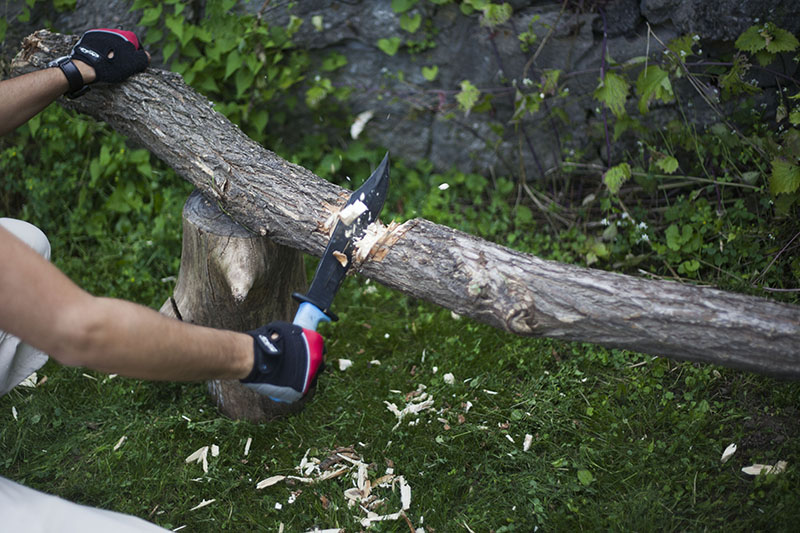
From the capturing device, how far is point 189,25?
11.8 feet

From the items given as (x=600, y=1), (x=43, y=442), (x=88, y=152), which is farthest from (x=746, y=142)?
(x=88, y=152)

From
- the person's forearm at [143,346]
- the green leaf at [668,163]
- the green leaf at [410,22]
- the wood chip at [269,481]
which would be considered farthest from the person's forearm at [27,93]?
the green leaf at [668,163]

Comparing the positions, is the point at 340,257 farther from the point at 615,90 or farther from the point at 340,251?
the point at 615,90

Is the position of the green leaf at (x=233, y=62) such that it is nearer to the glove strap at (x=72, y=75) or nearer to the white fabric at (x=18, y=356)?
the glove strap at (x=72, y=75)

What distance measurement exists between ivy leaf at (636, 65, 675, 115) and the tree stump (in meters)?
1.70

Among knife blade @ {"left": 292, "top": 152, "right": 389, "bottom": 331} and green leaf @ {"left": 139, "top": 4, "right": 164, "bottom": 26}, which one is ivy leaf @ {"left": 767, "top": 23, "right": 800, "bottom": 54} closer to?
knife blade @ {"left": 292, "top": 152, "right": 389, "bottom": 331}

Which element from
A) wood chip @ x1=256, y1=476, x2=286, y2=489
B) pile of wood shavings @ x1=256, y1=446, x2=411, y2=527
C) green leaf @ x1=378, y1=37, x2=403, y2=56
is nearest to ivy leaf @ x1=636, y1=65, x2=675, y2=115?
green leaf @ x1=378, y1=37, x2=403, y2=56

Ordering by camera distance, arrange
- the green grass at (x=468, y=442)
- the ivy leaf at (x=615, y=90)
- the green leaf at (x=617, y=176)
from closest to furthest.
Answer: the green grass at (x=468, y=442), the ivy leaf at (x=615, y=90), the green leaf at (x=617, y=176)

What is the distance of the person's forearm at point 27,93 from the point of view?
2404 mm

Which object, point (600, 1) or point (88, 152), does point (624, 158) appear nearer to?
point (600, 1)

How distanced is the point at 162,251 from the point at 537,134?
225 centimetres

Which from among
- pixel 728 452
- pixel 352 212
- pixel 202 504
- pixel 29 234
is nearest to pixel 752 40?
pixel 728 452

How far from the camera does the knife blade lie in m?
1.99

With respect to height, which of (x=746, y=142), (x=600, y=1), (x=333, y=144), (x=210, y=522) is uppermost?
(x=600, y=1)
